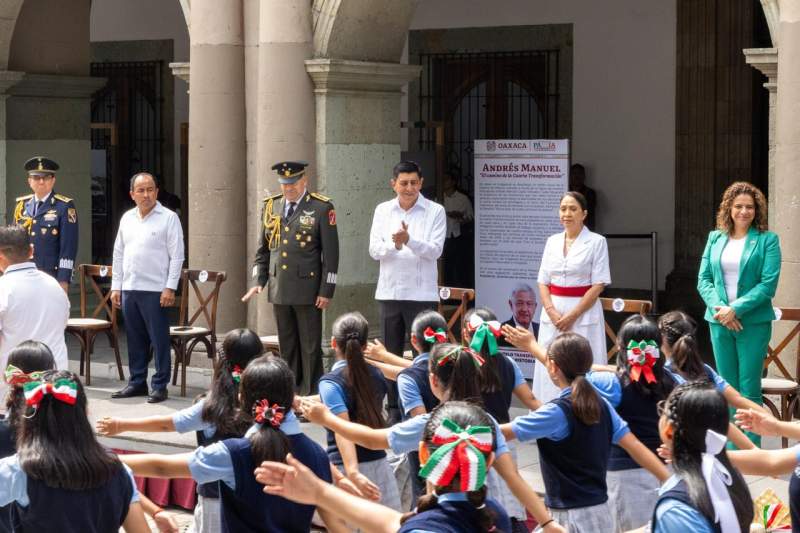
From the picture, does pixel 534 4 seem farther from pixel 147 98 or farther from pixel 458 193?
pixel 147 98

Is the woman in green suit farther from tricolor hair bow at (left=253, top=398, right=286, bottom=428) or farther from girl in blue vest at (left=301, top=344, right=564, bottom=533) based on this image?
tricolor hair bow at (left=253, top=398, right=286, bottom=428)

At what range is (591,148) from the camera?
15867 mm

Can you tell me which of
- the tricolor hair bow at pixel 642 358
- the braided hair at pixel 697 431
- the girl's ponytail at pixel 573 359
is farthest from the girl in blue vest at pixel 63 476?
the tricolor hair bow at pixel 642 358

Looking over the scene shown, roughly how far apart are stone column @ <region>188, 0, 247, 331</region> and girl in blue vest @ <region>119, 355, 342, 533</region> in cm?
685

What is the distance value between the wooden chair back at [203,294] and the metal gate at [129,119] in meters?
6.00

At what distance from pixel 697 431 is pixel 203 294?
26.9 feet

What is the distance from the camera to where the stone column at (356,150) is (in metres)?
11.4

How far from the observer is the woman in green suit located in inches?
334

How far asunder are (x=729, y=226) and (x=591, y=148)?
24.1ft

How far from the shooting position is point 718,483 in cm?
389

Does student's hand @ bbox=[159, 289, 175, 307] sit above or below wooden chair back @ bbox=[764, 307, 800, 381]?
above

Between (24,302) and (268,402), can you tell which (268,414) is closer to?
(268,402)

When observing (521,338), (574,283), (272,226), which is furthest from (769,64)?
(521,338)

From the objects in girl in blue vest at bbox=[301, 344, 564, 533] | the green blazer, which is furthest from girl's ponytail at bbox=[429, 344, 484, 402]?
the green blazer
